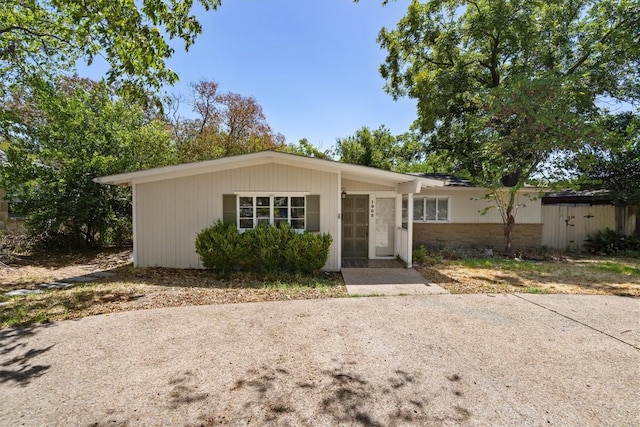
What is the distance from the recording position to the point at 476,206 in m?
12.5

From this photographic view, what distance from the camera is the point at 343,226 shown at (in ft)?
33.0

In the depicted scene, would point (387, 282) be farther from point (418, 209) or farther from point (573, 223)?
point (573, 223)

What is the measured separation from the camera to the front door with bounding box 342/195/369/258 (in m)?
9.97

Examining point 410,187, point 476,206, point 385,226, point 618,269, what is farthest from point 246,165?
point 618,269

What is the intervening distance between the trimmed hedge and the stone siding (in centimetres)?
591

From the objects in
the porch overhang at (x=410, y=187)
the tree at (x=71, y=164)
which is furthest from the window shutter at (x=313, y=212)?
the tree at (x=71, y=164)

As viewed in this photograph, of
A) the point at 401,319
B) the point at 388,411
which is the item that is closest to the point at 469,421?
the point at 388,411

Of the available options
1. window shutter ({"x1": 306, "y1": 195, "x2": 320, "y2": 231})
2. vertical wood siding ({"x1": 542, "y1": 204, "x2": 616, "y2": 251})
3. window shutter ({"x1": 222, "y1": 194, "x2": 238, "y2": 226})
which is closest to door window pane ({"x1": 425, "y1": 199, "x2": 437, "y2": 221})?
vertical wood siding ({"x1": 542, "y1": 204, "x2": 616, "y2": 251})

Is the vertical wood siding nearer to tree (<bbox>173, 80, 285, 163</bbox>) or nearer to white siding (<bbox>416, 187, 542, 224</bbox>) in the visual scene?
white siding (<bbox>416, 187, 542, 224</bbox>)

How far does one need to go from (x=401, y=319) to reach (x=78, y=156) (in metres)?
11.8

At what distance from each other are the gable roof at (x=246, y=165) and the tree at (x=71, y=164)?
3.51 metres

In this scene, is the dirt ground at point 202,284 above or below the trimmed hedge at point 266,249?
below

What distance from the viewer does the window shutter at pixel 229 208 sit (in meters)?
8.56

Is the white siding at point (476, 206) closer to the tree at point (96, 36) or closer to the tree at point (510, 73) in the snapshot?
the tree at point (510, 73)
